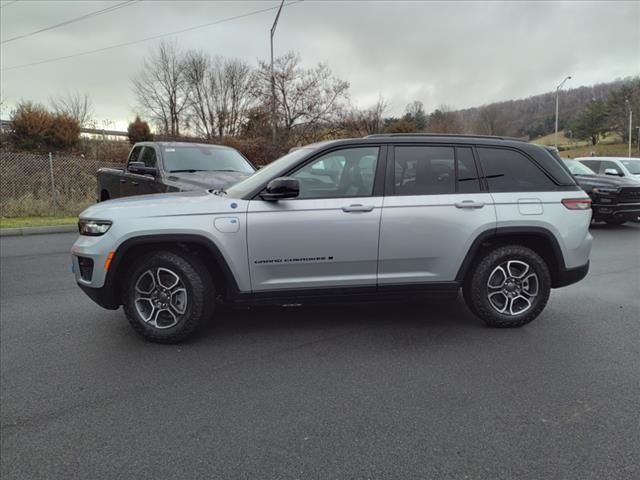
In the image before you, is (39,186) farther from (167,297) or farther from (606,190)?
(606,190)

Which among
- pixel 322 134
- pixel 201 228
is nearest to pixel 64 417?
pixel 201 228

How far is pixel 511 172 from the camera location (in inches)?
173

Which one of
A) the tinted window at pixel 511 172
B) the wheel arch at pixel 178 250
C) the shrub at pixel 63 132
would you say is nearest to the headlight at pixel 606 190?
the tinted window at pixel 511 172

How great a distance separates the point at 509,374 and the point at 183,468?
237 cm

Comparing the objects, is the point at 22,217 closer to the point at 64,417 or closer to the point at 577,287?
the point at 64,417

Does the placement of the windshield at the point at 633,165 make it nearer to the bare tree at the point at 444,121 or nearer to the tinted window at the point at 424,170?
the tinted window at the point at 424,170

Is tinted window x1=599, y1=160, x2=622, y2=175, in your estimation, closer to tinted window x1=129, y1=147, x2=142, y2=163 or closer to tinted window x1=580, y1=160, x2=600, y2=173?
tinted window x1=580, y1=160, x2=600, y2=173

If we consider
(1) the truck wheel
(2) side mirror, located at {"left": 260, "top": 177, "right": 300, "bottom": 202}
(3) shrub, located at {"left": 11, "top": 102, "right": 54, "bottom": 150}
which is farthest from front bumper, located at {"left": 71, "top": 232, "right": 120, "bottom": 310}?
(3) shrub, located at {"left": 11, "top": 102, "right": 54, "bottom": 150}

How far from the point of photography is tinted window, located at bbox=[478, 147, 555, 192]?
436 cm

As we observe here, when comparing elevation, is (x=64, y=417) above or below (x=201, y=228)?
below

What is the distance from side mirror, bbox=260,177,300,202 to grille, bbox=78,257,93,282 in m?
1.58

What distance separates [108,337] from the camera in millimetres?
4246

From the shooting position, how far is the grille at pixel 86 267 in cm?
395

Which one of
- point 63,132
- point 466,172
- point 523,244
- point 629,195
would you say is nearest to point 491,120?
point 629,195
